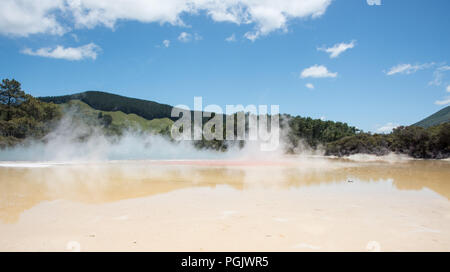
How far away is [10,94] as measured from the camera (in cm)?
3938

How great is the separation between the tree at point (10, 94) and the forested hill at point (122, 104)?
60834 millimetres

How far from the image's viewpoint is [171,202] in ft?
21.1

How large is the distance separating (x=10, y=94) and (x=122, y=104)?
222ft

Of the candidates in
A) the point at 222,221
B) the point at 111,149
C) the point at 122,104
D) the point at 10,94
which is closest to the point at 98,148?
the point at 111,149

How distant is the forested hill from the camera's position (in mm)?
102000

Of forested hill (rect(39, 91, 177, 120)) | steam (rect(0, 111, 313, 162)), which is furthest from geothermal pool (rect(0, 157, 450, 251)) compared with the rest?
forested hill (rect(39, 91, 177, 120))

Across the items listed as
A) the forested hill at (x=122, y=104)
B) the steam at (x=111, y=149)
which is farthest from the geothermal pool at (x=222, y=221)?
the forested hill at (x=122, y=104)

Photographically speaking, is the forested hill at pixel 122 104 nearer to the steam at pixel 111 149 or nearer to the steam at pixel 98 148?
the steam at pixel 111 149

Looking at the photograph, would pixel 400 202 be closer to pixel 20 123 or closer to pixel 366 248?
pixel 366 248

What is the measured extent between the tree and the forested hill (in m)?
60.8

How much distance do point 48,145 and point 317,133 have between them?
183ft

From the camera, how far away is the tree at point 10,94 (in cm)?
3888

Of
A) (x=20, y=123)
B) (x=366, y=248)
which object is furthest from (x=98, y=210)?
(x=20, y=123)
